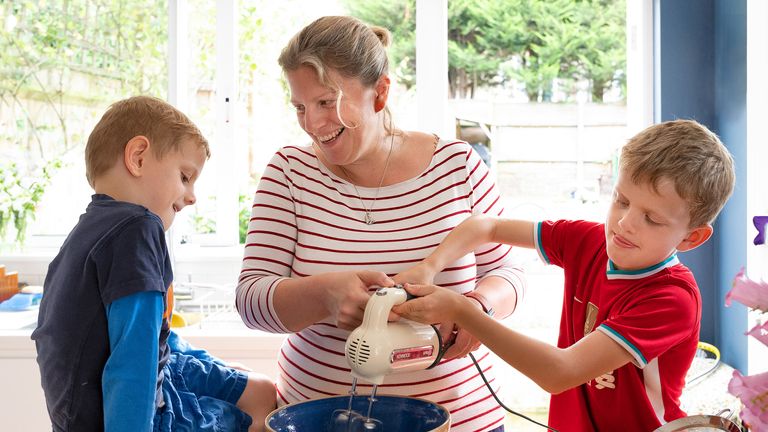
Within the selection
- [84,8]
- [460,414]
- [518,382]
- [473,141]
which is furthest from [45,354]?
[84,8]

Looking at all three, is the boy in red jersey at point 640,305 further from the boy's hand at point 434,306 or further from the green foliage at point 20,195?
the green foliage at point 20,195

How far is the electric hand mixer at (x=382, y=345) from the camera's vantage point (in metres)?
1.16

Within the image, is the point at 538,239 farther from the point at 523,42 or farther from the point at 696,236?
the point at 523,42

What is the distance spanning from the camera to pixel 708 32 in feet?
9.91

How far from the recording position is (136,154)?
4.22ft

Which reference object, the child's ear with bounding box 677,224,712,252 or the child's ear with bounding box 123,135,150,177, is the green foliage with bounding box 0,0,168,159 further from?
the child's ear with bounding box 677,224,712,252

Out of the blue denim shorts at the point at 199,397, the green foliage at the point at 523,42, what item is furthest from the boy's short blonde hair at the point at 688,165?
the green foliage at the point at 523,42

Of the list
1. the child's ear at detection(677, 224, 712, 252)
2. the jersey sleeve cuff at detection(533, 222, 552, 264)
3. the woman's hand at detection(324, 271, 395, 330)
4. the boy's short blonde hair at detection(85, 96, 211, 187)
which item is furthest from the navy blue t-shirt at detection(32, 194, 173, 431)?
the child's ear at detection(677, 224, 712, 252)

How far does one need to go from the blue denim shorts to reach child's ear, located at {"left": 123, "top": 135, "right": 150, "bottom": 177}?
1.23 ft

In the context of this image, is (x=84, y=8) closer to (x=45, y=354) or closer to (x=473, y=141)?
(x=473, y=141)

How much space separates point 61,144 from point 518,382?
224 centimetres

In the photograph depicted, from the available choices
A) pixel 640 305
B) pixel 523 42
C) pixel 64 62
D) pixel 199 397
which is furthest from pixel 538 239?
pixel 64 62

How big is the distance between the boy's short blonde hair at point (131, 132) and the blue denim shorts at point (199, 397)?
1.28 ft

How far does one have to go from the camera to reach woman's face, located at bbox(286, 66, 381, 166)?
143 centimetres
